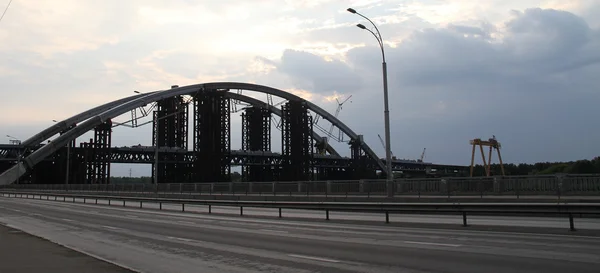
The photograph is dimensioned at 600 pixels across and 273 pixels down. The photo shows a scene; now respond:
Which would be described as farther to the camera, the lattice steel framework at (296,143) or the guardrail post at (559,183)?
the lattice steel framework at (296,143)

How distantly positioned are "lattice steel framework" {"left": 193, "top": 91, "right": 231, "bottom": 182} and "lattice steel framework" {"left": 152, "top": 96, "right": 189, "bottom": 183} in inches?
658

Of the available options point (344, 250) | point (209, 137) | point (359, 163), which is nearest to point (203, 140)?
point (209, 137)

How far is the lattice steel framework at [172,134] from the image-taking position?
→ 13881 cm

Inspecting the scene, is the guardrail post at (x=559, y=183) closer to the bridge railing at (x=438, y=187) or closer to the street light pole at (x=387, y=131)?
the bridge railing at (x=438, y=187)

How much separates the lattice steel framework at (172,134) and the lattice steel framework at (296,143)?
29692mm

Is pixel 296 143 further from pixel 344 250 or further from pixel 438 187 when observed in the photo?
pixel 344 250

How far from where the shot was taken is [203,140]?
116 m

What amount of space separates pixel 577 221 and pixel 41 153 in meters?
130

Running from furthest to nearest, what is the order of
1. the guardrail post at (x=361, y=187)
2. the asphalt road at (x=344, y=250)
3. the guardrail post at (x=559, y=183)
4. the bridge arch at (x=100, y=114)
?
the bridge arch at (x=100, y=114) < the guardrail post at (x=361, y=187) < the guardrail post at (x=559, y=183) < the asphalt road at (x=344, y=250)

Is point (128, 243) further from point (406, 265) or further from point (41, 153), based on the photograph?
point (41, 153)

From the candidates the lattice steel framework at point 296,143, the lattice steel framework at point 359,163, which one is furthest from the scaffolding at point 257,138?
the lattice steel framework at point 359,163

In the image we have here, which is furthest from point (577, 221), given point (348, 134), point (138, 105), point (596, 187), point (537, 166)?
point (348, 134)

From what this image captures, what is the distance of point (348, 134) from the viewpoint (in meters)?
196

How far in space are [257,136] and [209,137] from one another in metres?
61.4
